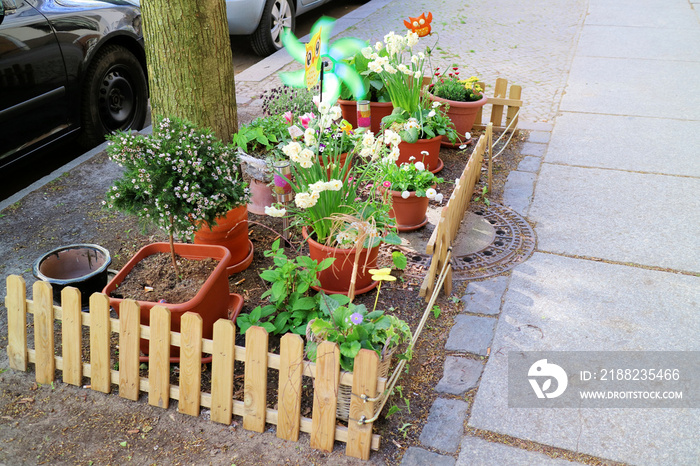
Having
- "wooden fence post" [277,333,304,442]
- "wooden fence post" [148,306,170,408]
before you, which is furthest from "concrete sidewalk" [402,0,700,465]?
"wooden fence post" [148,306,170,408]

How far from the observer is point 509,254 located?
3941 millimetres

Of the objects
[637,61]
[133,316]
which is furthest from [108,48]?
[637,61]

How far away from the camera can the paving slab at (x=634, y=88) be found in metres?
6.19

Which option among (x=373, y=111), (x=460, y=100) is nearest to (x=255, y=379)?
(x=373, y=111)

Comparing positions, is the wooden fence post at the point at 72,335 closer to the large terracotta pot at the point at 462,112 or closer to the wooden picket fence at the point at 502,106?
the large terracotta pot at the point at 462,112

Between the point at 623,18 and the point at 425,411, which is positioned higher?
the point at 623,18

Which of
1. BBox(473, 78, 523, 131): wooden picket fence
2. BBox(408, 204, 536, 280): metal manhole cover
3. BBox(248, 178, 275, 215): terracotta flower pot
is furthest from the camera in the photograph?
BBox(473, 78, 523, 131): wooden picket fence

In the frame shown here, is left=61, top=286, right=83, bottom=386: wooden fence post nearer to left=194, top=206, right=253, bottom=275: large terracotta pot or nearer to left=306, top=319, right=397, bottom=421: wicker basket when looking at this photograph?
left=194, top=206, right=253, bottom=275: large terracotta pot

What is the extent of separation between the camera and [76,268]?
3.45 meters

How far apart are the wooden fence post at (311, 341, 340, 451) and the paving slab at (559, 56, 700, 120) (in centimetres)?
472

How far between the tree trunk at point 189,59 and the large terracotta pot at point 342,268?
1.14 m

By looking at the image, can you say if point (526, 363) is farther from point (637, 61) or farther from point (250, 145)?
point (637, 61)

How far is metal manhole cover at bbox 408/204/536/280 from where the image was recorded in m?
3.81

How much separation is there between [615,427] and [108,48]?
482cm
